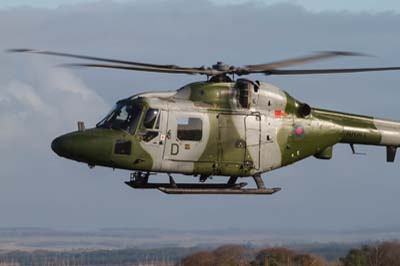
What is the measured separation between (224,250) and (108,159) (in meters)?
32.6

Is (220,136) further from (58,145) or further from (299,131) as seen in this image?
(58,145)

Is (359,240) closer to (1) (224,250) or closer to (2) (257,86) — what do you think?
(1) (224,250)

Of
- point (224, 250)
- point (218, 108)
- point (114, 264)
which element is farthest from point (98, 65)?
point (114, 264)

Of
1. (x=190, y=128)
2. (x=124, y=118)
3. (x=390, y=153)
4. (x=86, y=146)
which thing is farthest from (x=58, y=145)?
(x=390, y=153)

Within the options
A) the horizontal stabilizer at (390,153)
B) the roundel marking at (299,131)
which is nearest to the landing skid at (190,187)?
the roundel marking at (299,131)

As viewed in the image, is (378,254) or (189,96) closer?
(189,96)

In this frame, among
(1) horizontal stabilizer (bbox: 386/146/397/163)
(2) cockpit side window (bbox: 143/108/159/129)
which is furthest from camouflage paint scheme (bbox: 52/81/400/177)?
(1) horizontal stabilizer (bbox: 386/146/397/163)

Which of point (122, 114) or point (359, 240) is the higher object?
point (122, 114)

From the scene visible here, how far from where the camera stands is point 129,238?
234 ft

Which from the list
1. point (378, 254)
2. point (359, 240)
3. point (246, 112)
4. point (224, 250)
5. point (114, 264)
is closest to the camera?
point (246, 112)

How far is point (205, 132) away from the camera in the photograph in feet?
73.3

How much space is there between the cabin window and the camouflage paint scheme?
0.25ft

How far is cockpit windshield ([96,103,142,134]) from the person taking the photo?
71.9 feet

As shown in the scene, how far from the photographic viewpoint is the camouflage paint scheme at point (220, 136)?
21734 millimetres
